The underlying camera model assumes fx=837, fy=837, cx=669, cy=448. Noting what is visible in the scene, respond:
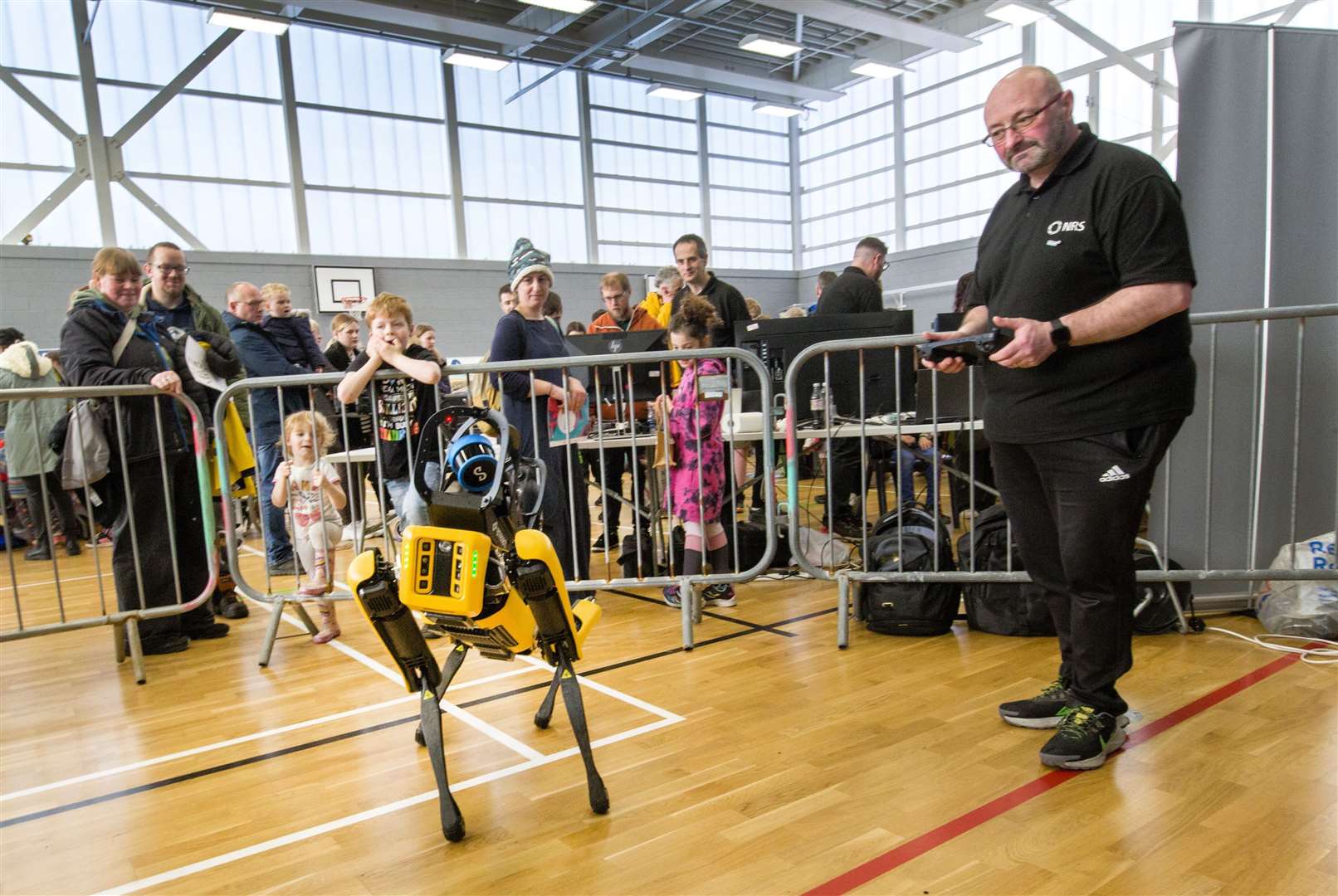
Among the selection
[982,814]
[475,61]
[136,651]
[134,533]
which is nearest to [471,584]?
[982,814]

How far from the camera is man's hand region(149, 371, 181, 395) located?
143 inches

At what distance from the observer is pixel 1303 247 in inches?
136

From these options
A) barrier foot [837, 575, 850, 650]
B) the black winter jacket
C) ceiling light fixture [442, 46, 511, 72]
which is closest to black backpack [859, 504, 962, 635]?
barrier foot [837, 575, 850, 650]

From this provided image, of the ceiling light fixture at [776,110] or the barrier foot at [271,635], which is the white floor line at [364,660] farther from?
the ceiling light fixture at [776,110]

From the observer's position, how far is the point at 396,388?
3854 millimetres

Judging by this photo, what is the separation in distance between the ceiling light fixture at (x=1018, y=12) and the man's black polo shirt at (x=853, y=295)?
10.9m

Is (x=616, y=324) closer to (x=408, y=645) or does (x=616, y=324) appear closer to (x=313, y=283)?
(x=408, y=645)

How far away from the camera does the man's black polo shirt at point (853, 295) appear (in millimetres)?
5527

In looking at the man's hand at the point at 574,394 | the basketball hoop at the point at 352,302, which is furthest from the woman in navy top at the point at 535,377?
the basketball hoop at the point at 352,302

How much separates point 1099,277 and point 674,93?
16.6 meters

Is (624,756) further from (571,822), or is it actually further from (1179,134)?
(1179,134)

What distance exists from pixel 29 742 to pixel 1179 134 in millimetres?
5021

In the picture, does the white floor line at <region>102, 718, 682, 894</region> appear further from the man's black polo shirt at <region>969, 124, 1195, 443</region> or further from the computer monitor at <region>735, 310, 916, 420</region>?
the computer monitor at <region>735, 310, 916, 420</region>

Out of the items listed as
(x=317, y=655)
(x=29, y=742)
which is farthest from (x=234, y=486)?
(x=29, y=742)
